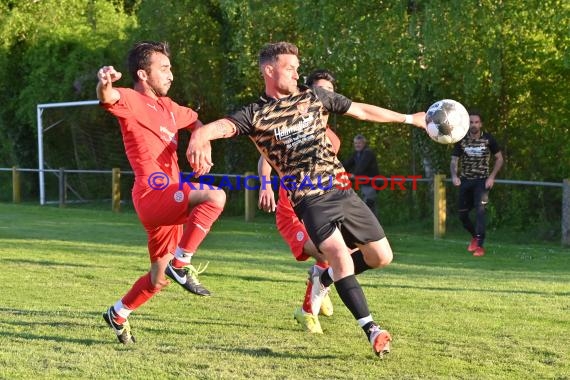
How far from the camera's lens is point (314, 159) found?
20.3 ft

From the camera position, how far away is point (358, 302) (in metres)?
5.93

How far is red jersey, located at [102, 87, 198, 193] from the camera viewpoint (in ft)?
22.2

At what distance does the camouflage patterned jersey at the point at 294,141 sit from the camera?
616 centimetres

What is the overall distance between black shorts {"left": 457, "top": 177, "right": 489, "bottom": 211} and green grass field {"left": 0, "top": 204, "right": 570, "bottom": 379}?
90cm

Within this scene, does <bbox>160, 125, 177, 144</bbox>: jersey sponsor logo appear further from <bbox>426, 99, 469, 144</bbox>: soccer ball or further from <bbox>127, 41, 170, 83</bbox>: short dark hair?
<bbox>426, 99, 469, 144</bbox>: soccer ball

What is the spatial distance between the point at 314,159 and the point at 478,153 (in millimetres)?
8092

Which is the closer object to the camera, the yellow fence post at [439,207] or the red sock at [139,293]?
the red sock at [139,293]

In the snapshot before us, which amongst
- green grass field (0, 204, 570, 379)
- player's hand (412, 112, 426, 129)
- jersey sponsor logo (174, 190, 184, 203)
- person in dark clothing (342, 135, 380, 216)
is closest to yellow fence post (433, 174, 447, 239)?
person in dark clothing (342, 135, 380, 216)

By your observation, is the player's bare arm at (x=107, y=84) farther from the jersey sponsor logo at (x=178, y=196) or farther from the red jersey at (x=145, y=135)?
the jersey sponsor logo at (x=178, y=196)

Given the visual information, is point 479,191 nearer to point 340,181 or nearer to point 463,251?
point 463,251

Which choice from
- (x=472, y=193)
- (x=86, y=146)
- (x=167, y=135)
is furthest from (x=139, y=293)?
(x=86, y=146)

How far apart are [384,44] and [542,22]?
283 cm

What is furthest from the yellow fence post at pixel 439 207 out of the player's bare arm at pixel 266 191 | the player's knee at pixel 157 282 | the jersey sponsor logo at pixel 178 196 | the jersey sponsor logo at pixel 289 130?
the jersey sponsor logo at pixel 289 130

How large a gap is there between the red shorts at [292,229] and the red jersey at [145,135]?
1.18m
